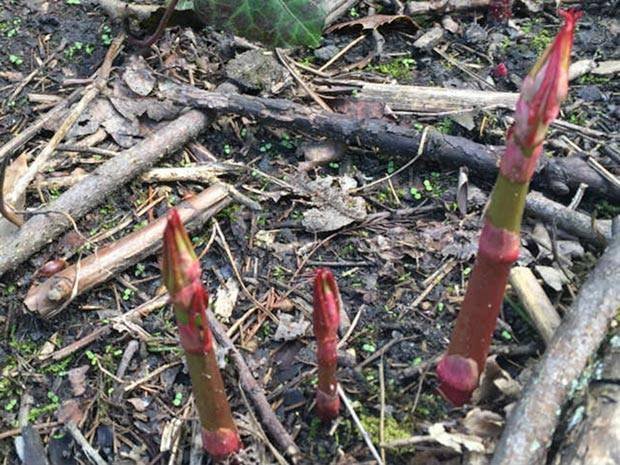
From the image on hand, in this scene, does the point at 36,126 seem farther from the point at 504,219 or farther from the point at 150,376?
the point at 504,219

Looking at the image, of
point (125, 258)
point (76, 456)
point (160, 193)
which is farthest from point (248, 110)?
point (76, 456)

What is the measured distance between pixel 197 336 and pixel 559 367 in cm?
98

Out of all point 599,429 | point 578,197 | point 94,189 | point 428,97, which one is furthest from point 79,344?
point 578,197

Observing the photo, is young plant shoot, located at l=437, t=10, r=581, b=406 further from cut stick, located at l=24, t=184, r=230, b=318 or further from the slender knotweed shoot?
the slender knotweed shoot

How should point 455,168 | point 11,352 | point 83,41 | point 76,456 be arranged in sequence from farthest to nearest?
point 83,41 → point 455,168 → point 11,352 → point 76,456

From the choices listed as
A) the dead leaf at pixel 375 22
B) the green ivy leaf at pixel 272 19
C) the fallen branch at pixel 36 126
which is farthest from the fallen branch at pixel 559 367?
the fallen branch at pixel 36 126

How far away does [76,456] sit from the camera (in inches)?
92.0

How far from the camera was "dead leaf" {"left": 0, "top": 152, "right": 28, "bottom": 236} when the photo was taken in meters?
2.82

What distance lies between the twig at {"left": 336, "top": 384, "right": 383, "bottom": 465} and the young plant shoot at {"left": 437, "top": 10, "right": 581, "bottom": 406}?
26cm

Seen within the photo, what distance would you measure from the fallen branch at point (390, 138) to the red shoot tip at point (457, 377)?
3.27ft

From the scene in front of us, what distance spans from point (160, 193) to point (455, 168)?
1151 millimetres

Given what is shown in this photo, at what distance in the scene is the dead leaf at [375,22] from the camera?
3.67 meters

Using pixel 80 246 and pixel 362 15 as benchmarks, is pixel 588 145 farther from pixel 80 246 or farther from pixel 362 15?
pixel 80 246

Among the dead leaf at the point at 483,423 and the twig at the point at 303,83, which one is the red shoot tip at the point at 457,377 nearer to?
the dead leaf at the point at 483,423
